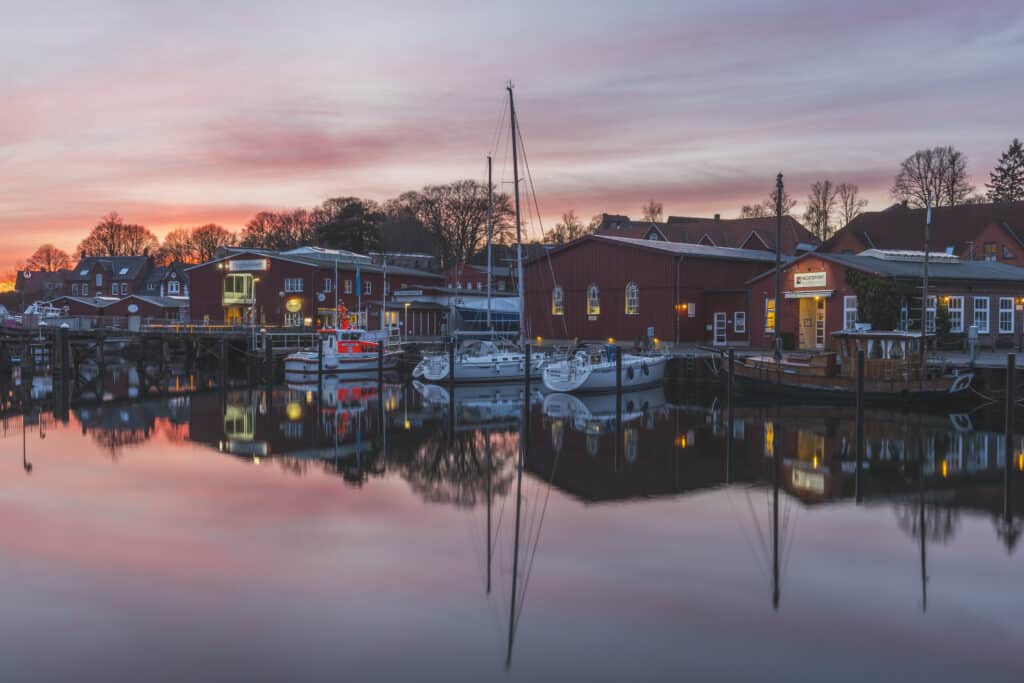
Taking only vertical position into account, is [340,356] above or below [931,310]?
below

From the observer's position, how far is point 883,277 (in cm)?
4031

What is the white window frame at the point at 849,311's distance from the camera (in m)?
41.7

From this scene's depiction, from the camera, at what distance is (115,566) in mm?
14984

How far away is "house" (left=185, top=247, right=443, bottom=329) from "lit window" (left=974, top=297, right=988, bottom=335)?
120 ft

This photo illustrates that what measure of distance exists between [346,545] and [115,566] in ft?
12.0

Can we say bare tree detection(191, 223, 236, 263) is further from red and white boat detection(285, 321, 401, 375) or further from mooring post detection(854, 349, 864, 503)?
mooring post detection(854, 349, 864, 503)

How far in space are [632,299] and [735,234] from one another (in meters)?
35.0

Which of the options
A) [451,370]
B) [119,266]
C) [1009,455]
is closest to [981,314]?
[1009,455]

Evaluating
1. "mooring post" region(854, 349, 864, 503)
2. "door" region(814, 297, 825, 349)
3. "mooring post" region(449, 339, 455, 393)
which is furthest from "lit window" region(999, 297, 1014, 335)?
"mooring post" region(449, 339, 455, 393)

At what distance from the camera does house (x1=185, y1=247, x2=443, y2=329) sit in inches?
2579

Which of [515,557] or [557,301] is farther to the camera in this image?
[557,301]

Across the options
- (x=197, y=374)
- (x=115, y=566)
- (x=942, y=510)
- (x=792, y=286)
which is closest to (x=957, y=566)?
(x=942, y=510)

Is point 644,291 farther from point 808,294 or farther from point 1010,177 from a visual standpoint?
point 1010,177

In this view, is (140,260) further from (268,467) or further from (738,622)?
(738,622)
